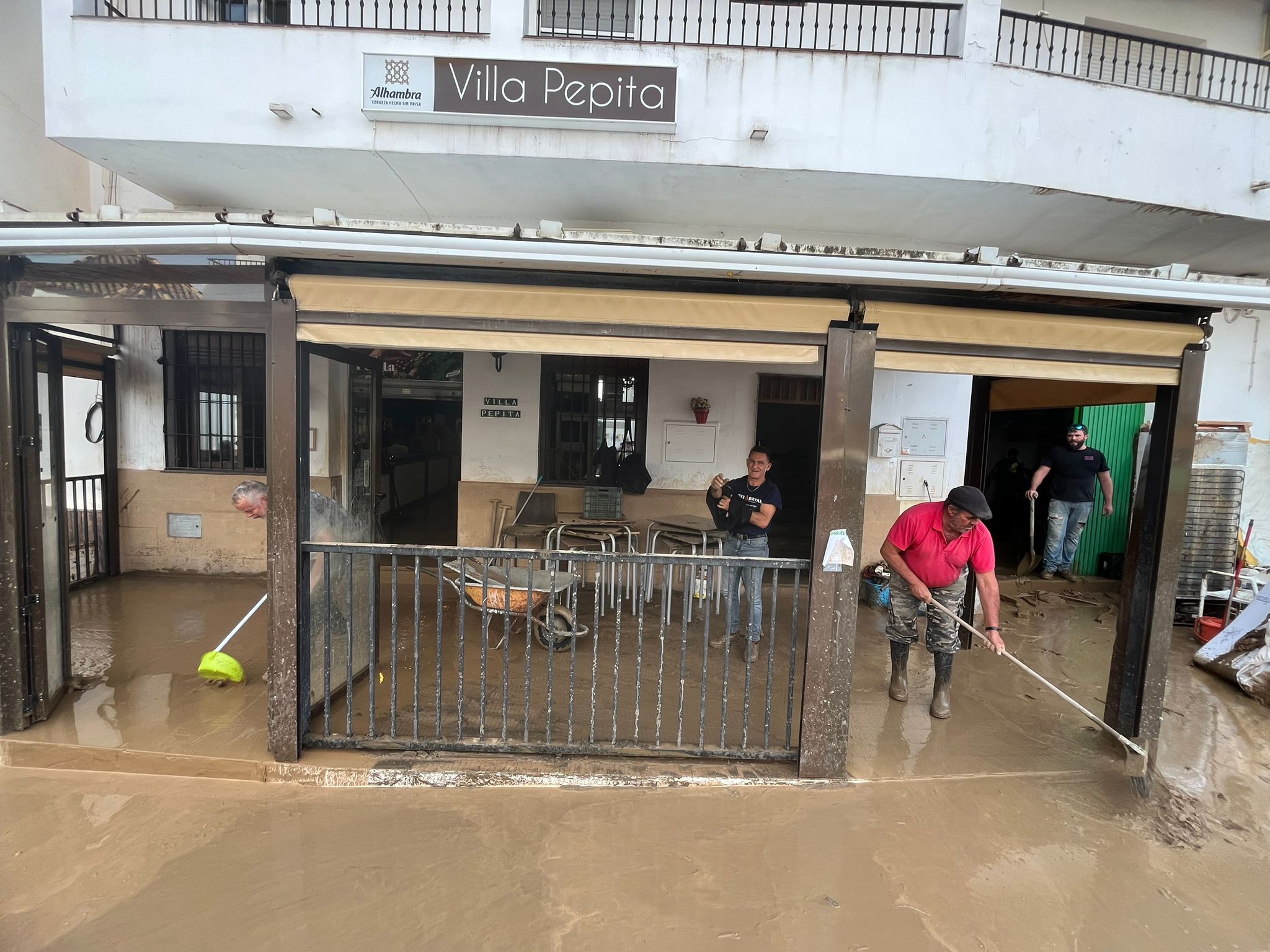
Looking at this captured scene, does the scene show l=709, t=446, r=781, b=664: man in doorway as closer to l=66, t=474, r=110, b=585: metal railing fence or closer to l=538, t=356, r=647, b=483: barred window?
l=538, t=356, r=647, b=483: barred window

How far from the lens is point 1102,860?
9.07 ft

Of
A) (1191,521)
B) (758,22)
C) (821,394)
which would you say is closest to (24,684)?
(821,394)

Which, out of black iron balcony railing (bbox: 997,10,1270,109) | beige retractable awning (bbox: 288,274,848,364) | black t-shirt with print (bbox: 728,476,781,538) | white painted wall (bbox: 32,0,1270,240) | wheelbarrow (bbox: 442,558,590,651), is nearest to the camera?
beige retractable awning (bbox: 288,274,848,364)

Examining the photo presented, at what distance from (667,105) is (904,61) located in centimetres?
236

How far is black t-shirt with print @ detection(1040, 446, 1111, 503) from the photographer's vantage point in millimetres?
6812

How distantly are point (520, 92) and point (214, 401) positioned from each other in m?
4.87

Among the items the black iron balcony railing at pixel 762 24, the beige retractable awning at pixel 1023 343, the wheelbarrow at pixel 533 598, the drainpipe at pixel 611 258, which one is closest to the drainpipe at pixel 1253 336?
the black iron balcony railing at pixel 762 24

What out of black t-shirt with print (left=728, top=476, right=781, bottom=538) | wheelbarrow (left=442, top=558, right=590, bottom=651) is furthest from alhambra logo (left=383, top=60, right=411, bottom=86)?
black t-shirt with print (left=728, top=476, right=781, bottom=538)

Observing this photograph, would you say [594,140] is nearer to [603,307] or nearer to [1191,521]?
[603,307]

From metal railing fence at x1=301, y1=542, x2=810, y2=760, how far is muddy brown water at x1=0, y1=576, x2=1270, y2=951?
1.20 ft

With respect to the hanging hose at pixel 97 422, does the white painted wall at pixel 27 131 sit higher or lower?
higher

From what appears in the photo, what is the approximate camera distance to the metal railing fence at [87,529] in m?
6.13

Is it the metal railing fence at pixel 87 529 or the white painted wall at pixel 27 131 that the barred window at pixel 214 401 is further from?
the white painted wall at pixel 27 131

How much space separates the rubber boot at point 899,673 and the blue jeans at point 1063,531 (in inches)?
166
